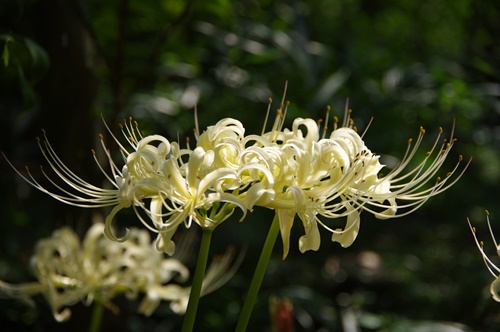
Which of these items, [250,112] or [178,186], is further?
[250,112]

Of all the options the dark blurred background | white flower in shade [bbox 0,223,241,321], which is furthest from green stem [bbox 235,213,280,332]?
the dark blurred background

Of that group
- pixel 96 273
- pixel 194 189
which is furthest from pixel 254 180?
pixel 96 273

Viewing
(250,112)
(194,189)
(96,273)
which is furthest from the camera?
(250,112)

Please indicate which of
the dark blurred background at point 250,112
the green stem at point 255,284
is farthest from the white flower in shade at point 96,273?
the green stem at point 255,284

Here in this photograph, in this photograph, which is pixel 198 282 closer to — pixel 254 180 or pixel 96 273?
pixel 254 180

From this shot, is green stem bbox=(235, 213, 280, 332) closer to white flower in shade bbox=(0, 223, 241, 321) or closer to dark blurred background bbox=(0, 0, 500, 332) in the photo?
white flower in shade bbox=(0, 223, 241, 321)

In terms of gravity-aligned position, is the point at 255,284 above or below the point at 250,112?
below

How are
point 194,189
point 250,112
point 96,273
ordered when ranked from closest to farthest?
1. point 194,189
2. point 96,273
3. point 250,112
